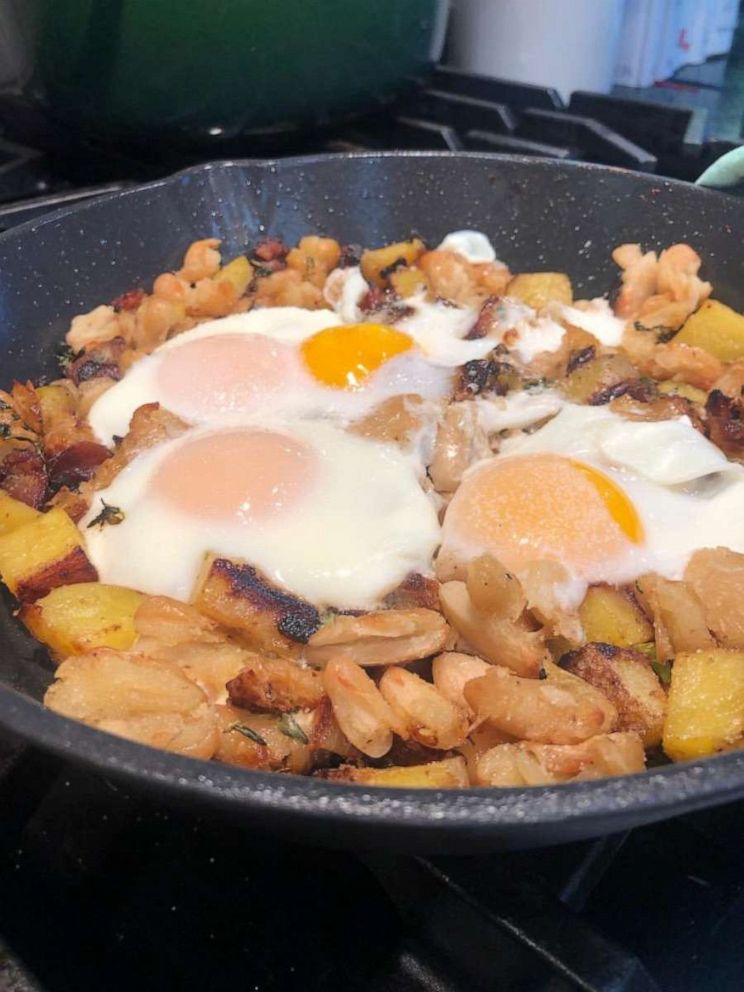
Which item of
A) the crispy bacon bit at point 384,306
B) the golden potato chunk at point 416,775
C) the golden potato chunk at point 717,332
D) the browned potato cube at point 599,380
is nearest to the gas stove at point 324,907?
the golden potato chunk at point 416,775

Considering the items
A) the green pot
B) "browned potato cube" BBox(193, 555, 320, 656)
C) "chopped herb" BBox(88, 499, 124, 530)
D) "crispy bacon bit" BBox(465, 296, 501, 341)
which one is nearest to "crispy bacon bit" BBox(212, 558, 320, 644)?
"browned potato cube" BBox(193, 555, 320, 656)

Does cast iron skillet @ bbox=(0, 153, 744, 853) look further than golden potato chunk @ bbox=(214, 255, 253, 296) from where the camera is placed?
No

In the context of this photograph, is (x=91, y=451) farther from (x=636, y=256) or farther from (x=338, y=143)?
(x=338, y=143)

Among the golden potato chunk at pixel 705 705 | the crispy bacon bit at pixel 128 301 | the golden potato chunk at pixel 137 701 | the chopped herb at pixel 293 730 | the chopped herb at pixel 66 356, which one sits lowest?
the chopped herb at pixel 293 730

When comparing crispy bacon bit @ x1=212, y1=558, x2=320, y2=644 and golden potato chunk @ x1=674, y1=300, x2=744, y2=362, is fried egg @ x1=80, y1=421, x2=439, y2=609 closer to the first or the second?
crispy bacon bit @ x1=212, y1=558, x2=320, y2=644

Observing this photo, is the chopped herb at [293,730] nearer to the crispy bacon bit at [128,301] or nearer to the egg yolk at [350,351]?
the egg yolk at [350,351]

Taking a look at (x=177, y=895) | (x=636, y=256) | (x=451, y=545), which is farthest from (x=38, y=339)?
(x=636, y=256)

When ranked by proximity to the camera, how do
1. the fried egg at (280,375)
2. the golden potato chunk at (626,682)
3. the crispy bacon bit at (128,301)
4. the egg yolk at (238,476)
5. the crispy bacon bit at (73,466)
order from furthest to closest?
the crispy bacon bit at (128,301) < the fried egg at (280,375) < the crispy bacon bit at (73,466) < the egg yolk at (238,476) < the golden potato chunk at (626,682)

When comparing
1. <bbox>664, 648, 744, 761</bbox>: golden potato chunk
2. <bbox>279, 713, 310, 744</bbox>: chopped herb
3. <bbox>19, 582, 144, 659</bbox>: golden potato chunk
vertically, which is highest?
<bbox>664, 648, 744, 761</bbox>: golden potato chunk

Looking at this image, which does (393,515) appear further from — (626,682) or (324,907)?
(324,907)
